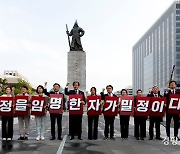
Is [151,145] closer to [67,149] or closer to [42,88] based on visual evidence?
[67,149]

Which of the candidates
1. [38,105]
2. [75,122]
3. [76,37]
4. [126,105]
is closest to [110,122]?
[126,105]

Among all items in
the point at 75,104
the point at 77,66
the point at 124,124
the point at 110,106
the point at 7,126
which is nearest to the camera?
the point at 75,104

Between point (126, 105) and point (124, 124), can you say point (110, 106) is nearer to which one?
point (126, 105)

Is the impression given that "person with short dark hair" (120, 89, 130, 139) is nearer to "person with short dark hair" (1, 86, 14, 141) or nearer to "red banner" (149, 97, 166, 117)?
"red banner" (149, 97, 166, 117)

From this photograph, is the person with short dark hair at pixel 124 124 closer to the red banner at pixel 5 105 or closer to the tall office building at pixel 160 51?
the red banner at pixel 5 105

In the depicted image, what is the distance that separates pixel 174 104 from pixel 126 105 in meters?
1.57

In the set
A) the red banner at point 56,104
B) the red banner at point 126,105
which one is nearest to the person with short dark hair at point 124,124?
the red banner at point 126,105

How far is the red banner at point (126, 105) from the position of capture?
11477 mm

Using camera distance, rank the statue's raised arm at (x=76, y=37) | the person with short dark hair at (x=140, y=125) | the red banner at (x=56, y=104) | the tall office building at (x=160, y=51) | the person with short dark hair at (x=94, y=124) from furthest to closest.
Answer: the tall office building at (x=160, y=51) → the statue's raised arm at (x=76, y=37) → the person with short dark hair at (x=140, y=125) → the person with short dark hair at (x=94, y=124) → the red banner at (x=56, y=104)

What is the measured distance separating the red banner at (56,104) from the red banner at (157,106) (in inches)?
119

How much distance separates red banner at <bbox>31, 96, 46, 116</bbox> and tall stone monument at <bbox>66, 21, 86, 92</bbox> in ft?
87.3

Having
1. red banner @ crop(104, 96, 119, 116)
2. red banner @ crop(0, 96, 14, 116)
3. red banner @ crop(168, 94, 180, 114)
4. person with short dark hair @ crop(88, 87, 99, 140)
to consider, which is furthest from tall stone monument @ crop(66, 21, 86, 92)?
red banner @ crop(168, 94, 180, 114)

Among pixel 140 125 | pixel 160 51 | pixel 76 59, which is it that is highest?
pixel 160 51

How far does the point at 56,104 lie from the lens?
437 inches
